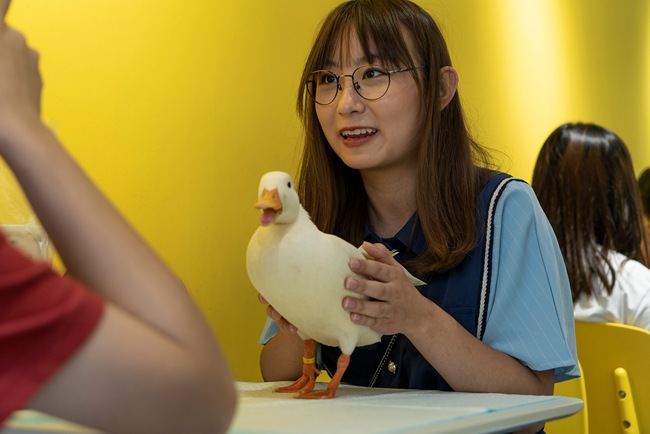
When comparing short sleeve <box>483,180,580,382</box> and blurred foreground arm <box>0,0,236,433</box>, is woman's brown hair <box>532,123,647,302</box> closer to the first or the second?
short sleeve <box>483,180,580,382</box>

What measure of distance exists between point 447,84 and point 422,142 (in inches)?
4.9

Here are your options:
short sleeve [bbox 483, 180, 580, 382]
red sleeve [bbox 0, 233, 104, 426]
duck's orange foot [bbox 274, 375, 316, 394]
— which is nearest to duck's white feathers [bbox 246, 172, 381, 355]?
duck's orange foot [bbox 274, 375, 316, 394]

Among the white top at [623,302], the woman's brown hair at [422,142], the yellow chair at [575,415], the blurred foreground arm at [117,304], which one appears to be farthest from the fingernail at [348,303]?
the white top at [623,302]

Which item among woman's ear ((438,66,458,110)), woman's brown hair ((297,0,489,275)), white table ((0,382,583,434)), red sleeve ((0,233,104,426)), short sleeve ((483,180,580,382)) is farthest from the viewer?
woman's ear ((438,66,458,110))

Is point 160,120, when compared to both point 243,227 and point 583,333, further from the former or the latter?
point 583,333

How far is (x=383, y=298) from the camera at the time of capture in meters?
1.09

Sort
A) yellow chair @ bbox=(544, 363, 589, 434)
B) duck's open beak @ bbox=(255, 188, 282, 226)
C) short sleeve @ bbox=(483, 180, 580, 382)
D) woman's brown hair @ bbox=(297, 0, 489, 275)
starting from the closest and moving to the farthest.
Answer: duck's open beak @ bbox=(255, 188, 282, 226), short sleeve @ bbox=(483, 180, 580, 382), woman's brown hair @ bbox=(297, 0, 489, 275), yellow chair @ bbox=(544, 363, 589, 434)

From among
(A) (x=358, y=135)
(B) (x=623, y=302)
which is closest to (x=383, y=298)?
(A) (x=358, y=135)

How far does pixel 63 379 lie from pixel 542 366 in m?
0.92

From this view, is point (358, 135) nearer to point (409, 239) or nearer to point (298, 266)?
point (409, 239)

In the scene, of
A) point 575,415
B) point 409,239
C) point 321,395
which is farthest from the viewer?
point 575,415

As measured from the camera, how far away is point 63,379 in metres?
0.46

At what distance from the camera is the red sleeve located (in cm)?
44

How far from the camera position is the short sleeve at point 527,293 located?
1.26 metres
